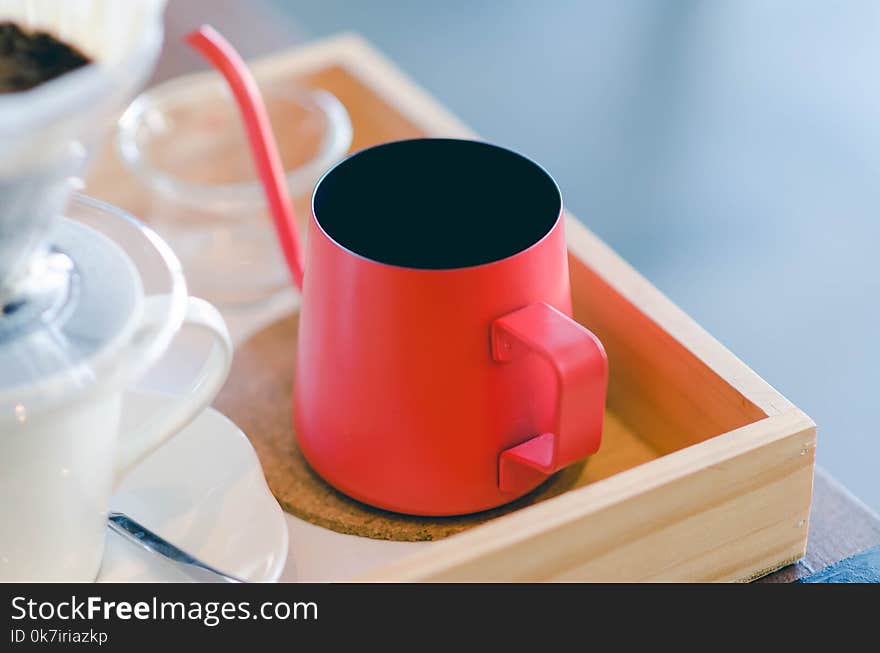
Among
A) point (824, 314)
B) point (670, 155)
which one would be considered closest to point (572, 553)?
point (824, 314)

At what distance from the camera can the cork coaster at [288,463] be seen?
38cm

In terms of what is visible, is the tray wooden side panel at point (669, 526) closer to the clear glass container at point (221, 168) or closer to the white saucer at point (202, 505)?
the white saucer at point (202, 505)

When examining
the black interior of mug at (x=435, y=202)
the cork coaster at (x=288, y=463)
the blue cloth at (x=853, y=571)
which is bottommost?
the cork coaster at (x=288, y=463)

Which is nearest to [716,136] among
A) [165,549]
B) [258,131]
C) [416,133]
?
[416,133]

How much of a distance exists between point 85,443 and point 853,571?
0.22m

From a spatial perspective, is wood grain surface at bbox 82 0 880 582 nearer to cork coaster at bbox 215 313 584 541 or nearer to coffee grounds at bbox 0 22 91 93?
cork coaster at bbox 215 313 584 541

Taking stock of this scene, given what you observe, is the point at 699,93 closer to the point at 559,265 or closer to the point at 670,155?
the point at 670,155

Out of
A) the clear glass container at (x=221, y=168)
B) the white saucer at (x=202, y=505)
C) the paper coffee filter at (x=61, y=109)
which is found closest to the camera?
the paper coffee filter at (x=61, y=109)

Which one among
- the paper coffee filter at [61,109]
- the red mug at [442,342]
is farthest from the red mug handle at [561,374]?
the paper coffee filter at [61,109]

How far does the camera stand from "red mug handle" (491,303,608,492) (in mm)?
331

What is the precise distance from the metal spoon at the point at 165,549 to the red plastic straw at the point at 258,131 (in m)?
0.12

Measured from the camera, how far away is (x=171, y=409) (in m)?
0.34

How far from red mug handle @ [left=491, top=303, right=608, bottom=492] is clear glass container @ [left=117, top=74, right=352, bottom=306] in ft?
0.55

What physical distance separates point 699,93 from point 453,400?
419mm
